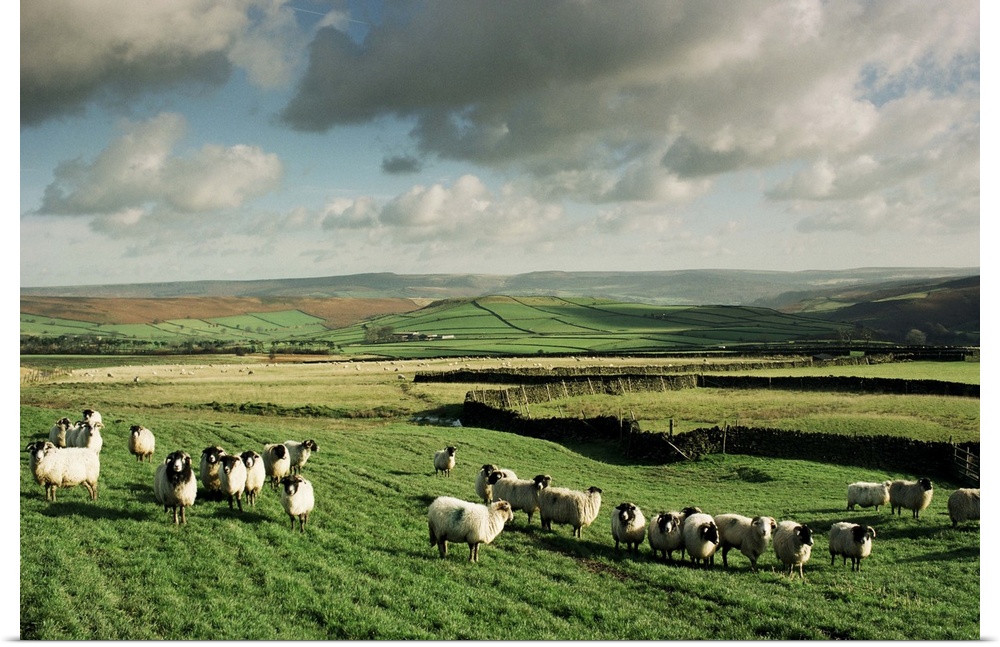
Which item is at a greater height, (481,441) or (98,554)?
(98,554)

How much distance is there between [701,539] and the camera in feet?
42.9

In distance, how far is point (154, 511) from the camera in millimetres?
12070

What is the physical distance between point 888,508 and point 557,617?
54.0ft

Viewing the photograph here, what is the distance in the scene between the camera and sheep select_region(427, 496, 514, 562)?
1173 centimetres

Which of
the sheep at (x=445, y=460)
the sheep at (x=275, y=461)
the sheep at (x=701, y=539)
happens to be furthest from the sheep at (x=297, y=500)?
the sheep at (x=445, y=460)

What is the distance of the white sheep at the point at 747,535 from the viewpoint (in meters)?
13.2

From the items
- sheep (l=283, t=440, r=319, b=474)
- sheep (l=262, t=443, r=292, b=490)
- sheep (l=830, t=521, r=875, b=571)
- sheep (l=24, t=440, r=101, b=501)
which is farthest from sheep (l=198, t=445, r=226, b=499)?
sheep (l=830, t=521, r=875, b=571)

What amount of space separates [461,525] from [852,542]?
9274 mm

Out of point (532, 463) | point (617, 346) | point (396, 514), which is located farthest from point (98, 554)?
point (617, 346)

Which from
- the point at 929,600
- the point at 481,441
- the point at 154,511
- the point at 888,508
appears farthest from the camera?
the point at 481,441

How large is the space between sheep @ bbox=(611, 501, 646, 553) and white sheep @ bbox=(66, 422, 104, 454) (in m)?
→ 14.5

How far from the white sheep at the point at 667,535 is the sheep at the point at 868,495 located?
9721 mm

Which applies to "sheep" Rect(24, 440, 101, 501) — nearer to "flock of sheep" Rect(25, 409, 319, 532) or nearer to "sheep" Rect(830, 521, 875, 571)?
"flock of sheep" Rect(25, 409, 319, 532)

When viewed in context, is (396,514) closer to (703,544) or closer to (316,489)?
(316,489)
